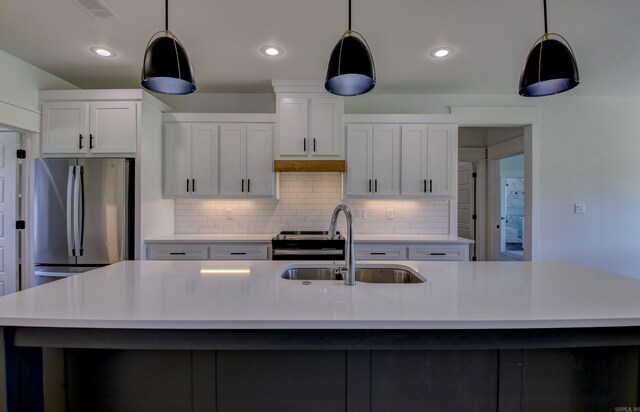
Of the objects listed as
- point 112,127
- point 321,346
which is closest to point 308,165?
point 112,127

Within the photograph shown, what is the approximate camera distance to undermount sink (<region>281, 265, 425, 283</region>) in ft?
6.06

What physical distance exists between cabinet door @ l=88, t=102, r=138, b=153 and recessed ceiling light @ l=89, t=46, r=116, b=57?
0.44m

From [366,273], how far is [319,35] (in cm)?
192

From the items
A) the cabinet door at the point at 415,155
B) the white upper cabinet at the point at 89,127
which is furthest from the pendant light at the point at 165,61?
the cabinet door at the point at 415,155

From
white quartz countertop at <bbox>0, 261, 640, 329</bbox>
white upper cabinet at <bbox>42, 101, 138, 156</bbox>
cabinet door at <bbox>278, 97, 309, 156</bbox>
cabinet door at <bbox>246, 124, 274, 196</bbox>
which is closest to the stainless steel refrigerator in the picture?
white upper cabinet at <bbox>42, 101, 138, 156</bbox>

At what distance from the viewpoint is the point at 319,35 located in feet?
8.03

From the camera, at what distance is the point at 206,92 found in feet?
12.2

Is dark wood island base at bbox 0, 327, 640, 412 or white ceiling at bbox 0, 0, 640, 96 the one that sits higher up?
white ceiling at bbox 0, 0, 640, 96

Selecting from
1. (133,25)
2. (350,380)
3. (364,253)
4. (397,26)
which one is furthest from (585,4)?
(133,25)

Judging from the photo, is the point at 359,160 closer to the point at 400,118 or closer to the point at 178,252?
the point at 400,118

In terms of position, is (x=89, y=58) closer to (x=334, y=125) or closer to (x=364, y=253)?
(x=334, y=125)

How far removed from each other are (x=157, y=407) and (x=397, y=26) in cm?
278

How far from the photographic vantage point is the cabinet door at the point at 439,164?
3445 mm

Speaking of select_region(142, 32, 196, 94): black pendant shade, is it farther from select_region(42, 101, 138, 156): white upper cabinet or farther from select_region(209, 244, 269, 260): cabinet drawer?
select_region(209, 244, 269, 260): cabinet drawer
